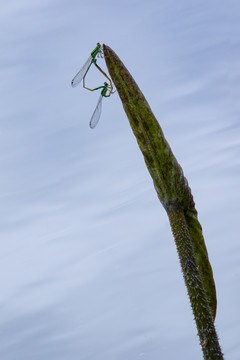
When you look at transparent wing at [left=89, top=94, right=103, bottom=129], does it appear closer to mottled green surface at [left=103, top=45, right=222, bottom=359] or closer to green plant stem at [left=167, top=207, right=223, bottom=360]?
mottled green surface at [left=103, top=45, right=222, bottom=359]

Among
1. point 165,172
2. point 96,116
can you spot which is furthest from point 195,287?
point 96,116

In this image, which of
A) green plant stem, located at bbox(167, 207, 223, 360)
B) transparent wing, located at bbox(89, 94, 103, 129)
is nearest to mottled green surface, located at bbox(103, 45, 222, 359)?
green plant stem, located at bbox(167, 207, 223, 360)

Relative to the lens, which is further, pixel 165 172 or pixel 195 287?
pixel 165 172

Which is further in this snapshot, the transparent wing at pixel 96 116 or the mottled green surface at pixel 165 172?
the transparent wing at pixel 96 116

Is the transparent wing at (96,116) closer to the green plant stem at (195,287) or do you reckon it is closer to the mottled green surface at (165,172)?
the mottled green surface at (165,172)

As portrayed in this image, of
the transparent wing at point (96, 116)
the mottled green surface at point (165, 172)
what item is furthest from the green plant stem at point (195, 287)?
the transparent wing at point (96, 116)

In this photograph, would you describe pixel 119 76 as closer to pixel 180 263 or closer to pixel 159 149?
pixel 159 149

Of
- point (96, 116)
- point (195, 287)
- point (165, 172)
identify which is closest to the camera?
point (195, 287)

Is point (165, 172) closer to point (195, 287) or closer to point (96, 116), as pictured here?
point (195, 287)
